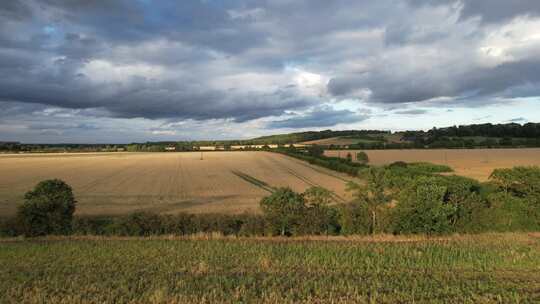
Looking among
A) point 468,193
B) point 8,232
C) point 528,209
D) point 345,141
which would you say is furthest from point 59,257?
point 345,141

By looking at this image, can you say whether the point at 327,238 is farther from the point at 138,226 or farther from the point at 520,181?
the point at 520,181

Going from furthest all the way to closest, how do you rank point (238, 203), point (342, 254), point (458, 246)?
point (238, 203) → point (458, 246) → point (342, 254)

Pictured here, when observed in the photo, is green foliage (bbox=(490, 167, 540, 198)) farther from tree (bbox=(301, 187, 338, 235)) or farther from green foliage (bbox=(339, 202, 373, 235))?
tree (bbox=(301, 187, 338, 235))

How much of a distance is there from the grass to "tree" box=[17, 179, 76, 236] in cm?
215

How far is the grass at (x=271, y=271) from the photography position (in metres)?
8.12

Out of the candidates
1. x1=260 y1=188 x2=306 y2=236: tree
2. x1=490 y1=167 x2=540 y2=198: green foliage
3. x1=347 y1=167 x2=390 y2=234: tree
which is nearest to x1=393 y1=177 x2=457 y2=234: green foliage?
x1=347 y1=167 x2=390 y2=234: tree

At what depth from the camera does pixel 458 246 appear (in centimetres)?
1352

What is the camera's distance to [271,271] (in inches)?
404

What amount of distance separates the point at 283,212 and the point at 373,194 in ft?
13.6

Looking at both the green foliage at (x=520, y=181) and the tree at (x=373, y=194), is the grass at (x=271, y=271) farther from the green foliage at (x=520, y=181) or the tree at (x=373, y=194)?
the green foliage at (x=520, y=181)

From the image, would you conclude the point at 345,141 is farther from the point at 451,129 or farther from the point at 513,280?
the point at 513,280

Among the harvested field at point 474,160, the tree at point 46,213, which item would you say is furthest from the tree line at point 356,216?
the harvested field at point 474,160

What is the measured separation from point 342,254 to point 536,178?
12.2 m

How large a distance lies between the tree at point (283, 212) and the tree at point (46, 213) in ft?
29.5
